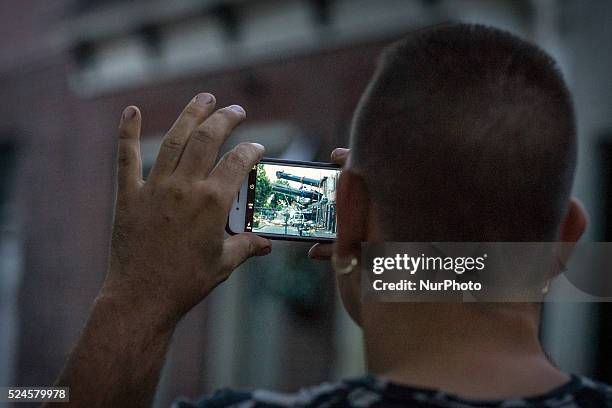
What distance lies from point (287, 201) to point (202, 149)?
0.47 meters

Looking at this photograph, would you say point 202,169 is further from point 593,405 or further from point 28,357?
point 28,357

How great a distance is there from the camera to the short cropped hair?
1045mm

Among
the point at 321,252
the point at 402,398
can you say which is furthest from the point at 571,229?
the point at 321,252

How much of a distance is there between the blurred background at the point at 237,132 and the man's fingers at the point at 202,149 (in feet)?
12.7

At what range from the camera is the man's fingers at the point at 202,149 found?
1.18 metres

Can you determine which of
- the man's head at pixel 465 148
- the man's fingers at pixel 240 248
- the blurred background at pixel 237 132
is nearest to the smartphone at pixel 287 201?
the man's fingers at pixel 240 248

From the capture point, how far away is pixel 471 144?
1.04 meters

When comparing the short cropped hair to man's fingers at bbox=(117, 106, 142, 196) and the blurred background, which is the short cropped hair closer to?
man's fingers at bbox=(117, 106, 142, 196)

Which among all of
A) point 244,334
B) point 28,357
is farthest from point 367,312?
point 28,357

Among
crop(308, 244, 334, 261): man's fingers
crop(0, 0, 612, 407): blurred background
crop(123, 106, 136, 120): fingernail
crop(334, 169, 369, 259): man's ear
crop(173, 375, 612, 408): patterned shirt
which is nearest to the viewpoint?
crop(173, 375, 612, 408): patterned shirt

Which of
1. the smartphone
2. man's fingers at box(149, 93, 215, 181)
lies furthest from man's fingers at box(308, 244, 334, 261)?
man's fingers at box(149, 93, 215, 181)

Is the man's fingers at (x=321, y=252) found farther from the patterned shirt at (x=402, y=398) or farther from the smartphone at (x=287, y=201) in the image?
the patterned shirt at (x=402, y=398)

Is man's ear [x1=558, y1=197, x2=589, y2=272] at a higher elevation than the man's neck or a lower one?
higher

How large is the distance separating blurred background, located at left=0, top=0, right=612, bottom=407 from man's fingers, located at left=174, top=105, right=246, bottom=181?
3.88m
